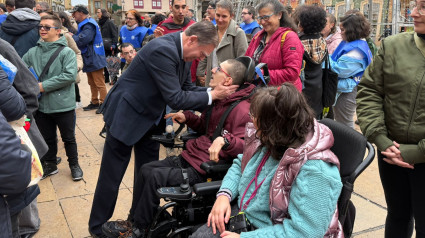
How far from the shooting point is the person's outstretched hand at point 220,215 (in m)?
1.84

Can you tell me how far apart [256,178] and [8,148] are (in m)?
1.17

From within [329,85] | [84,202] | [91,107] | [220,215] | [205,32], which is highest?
[205,32]

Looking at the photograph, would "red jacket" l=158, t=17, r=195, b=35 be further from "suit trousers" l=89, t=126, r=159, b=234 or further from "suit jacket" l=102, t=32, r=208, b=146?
"suit trousers" l=89, t=126, r=159, b=234

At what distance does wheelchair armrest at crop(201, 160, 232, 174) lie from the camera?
2.17 meters

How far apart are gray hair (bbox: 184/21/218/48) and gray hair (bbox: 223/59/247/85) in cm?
21

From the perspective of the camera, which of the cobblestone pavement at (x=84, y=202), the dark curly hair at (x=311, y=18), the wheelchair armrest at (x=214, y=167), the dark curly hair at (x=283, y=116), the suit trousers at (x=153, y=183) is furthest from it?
the dark curly hair at (x=311, y=18)

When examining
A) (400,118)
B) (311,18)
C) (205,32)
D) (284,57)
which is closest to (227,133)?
(205,32)

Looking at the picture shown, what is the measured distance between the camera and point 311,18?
3.54 m

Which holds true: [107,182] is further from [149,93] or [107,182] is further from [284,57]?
[284,57]

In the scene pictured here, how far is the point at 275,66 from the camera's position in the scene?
130 inches

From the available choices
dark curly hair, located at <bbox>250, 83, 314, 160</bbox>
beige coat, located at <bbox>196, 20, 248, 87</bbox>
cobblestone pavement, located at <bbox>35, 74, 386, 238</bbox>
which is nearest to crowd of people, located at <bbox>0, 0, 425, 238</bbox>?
dark curly hair, located at <bbox>250, 83, 314, 160</bbox>

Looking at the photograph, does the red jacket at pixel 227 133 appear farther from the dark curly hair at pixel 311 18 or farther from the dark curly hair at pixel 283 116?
the dark curly hair at pixel 311 18

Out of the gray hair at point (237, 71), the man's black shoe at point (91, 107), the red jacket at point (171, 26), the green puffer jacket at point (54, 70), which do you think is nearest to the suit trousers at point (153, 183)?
the gray hair at point (237, 71)

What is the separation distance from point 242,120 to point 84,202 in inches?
79.6
